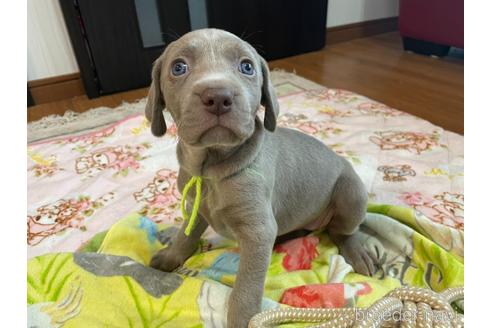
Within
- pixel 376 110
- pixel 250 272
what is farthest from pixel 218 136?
pixel 376 110

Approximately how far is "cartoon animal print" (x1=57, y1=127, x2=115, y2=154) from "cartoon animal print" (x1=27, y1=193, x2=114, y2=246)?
44 centimetres

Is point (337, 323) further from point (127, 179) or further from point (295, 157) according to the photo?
point (127, 179)

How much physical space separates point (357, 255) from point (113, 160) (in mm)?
1288

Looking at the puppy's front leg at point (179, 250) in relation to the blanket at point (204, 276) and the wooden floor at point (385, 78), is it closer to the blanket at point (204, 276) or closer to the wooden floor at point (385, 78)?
the blanket at point (204, 276)

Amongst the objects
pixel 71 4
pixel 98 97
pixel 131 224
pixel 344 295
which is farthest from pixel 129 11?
pixel 344 295

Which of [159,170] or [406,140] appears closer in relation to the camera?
[159,170]

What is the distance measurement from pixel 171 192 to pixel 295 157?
73 cm

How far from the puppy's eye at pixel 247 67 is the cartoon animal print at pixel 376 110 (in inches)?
62.7

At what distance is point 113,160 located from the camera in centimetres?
194

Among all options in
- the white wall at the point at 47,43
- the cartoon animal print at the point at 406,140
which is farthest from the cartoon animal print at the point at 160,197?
the white wall at the point at 47,43

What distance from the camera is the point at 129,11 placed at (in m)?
2.89

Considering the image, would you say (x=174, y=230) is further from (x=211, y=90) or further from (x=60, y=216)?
(x=211, y=90)

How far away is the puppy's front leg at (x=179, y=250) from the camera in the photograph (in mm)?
1250

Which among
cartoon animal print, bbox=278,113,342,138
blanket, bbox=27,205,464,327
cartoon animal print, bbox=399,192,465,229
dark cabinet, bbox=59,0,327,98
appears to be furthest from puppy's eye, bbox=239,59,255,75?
dark cabinet, bbox=59,0,327,98
